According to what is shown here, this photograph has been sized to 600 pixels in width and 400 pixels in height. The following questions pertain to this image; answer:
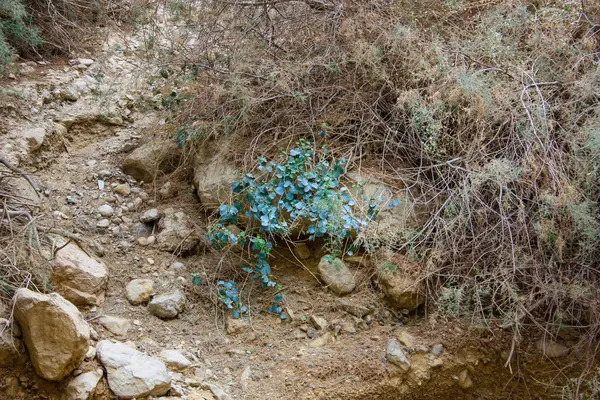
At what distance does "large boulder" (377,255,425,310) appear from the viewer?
127 inches

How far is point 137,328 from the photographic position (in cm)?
304

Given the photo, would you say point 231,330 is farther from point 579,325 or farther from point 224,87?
point 579,325

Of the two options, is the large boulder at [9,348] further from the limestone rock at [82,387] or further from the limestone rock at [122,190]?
the limestone rock at [122,190]

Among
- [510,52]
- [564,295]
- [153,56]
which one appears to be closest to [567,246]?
[564,295]

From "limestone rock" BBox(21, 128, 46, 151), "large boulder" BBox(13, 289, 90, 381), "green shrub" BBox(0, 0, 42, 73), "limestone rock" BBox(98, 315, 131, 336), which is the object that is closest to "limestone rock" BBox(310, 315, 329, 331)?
"limestone rock" BBox(98, 315, 131, 336)

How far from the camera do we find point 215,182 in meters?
3.53

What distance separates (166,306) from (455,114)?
6.32ft

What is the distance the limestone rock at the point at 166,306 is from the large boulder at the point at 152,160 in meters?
0.91

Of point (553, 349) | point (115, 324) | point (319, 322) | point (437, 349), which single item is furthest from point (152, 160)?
point (553, 349)

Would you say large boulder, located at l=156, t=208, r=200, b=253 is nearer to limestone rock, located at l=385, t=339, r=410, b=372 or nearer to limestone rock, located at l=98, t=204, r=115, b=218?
limestone rock, located at l=98, t=204, r=115, b=218

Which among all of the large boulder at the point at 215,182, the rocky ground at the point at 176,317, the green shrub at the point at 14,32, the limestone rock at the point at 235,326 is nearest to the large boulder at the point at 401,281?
the rocky ground at the point at 176,317

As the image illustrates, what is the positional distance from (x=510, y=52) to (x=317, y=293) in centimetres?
186

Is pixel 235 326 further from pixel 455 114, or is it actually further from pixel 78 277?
pixel 455 114

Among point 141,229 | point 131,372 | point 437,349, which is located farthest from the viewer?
point 141,229
